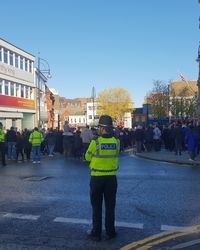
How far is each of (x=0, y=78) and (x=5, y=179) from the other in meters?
34.6

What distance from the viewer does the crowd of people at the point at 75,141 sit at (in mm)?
19659

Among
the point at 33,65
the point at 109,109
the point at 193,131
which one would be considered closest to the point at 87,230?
the point at 193,131

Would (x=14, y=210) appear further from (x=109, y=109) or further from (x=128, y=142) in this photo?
(x=109, y=109)

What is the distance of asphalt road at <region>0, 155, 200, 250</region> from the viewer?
626 cm

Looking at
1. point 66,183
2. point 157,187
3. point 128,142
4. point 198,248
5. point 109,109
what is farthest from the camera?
point 109,109

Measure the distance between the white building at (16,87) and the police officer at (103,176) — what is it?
131 feet

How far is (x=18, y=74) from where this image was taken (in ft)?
170

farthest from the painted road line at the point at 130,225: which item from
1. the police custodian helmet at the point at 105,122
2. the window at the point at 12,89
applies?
the window at the point at 12,89

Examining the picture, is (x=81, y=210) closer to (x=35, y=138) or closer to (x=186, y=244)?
(x=186, y=244)

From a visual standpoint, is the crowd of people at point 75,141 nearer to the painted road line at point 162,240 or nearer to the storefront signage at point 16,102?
the painted road line at point 162,240

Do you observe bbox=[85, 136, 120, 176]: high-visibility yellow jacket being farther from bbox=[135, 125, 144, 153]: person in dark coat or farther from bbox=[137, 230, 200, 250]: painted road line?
bbox=[135, 125, 144, 153]: person in dark coat

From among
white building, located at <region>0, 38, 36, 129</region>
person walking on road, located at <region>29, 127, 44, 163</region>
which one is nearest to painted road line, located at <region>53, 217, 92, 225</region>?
person walking on road, located at <region>29, 127, 44, 163</region>

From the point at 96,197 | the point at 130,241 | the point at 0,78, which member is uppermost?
the point at 0,78

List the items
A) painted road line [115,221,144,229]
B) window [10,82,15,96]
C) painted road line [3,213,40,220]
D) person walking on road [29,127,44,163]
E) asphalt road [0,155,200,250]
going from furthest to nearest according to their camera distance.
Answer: window [10,82,15,96], person walking on road [29,127,44,163], painted road line [3,213,40,220], painted road line [115,221,144,229], asphalt road [0,155,200,250]
